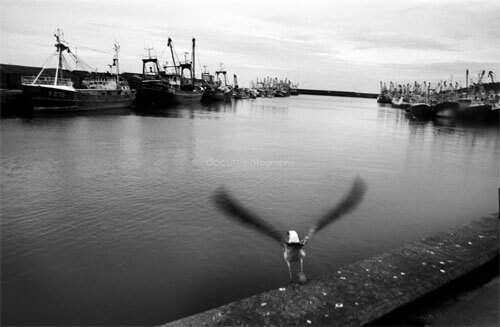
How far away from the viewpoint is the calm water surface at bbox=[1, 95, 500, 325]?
643 cm

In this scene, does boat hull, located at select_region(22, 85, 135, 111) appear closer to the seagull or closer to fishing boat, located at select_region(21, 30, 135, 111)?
fishing boat, located at select_region(21, 30, 135, 111)

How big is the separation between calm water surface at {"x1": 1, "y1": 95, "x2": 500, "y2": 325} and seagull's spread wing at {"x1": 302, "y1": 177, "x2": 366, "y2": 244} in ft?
1.05

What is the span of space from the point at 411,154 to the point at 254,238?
1814 cm

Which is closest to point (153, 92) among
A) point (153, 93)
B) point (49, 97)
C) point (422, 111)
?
point (153, 93)

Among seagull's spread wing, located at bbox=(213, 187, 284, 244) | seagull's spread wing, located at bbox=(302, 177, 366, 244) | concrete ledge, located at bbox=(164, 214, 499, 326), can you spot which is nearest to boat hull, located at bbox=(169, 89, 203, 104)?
seagull's spread wing, located at bbox=(302, 177, 366, 244)

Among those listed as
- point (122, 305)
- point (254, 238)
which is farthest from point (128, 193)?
point (122, 305)

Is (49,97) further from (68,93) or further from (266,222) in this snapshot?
(266,222)

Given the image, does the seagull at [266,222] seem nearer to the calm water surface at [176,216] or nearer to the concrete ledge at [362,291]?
the calm water surface at [176,216]

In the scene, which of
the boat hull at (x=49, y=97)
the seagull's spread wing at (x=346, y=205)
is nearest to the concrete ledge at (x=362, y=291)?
the seagull's spread wing at (x=346, y=205)

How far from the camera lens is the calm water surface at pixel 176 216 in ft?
21.1

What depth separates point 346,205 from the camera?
13.1m

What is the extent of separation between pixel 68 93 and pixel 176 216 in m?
38.9

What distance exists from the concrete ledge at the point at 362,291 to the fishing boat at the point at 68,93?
140ft

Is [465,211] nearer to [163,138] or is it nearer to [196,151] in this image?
[196,151]
